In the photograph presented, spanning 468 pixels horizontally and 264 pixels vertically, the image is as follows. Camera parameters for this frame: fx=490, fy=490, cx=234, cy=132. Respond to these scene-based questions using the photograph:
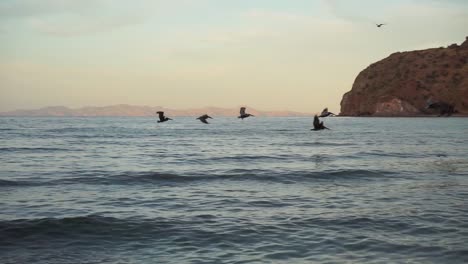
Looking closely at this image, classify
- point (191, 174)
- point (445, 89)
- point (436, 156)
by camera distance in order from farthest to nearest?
point (445, 89) < point (436, 156) < point (191, 174)

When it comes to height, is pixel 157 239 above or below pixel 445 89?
below

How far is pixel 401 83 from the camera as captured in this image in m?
198

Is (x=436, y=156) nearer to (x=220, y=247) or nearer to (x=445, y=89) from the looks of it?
(x=220, y=247)

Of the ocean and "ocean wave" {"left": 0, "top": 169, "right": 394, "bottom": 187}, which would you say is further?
"ocean wave" {"left": 0, "top": 169, "right": 394, "bottom": 187}

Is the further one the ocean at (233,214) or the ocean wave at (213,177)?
the ocean wave at (213,177)

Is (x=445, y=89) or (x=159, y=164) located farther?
(x=445, y=89)

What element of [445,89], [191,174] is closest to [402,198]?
[191,174]

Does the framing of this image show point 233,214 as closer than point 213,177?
Yes

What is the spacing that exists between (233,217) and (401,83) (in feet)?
652

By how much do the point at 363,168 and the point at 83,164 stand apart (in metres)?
14.7

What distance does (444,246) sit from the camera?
988cm

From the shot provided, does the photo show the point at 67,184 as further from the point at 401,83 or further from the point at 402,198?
the point at 401,83

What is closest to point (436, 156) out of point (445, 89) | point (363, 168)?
point (363, 168)

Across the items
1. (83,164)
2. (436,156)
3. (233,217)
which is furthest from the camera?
(436,156)
